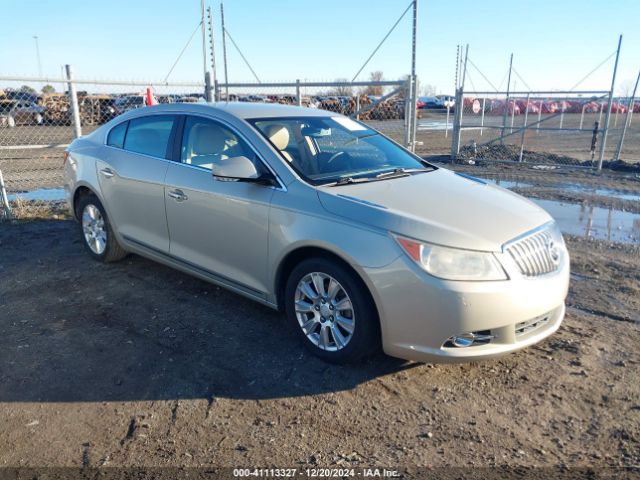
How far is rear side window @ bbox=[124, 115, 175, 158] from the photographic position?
475 cm

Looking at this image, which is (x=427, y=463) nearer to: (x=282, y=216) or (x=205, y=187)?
(x=282, y=216)

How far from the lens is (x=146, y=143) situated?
4957mm

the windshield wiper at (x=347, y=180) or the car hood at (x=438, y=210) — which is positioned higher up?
the windshield wiper at (x=347, y=180)

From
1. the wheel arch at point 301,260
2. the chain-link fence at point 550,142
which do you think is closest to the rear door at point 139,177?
the wheel arch at point 301,260

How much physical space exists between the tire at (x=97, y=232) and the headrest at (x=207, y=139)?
157cm

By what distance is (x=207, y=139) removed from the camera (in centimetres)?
445

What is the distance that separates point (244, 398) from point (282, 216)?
1.25 meters

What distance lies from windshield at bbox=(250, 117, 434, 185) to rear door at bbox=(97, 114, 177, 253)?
3.59ft

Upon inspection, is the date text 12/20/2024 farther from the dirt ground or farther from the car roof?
the car roof

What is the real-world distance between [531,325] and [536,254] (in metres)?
0.45

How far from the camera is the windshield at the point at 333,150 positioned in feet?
13.1

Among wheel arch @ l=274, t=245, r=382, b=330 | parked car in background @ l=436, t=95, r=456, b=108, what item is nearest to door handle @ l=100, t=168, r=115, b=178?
wheel arch @ l=274, t=245, r=382, b=330

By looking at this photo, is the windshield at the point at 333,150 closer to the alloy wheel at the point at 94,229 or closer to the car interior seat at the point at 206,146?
the car interior seat at the point at 206,146

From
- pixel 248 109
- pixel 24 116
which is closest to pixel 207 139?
pixel 248 109
